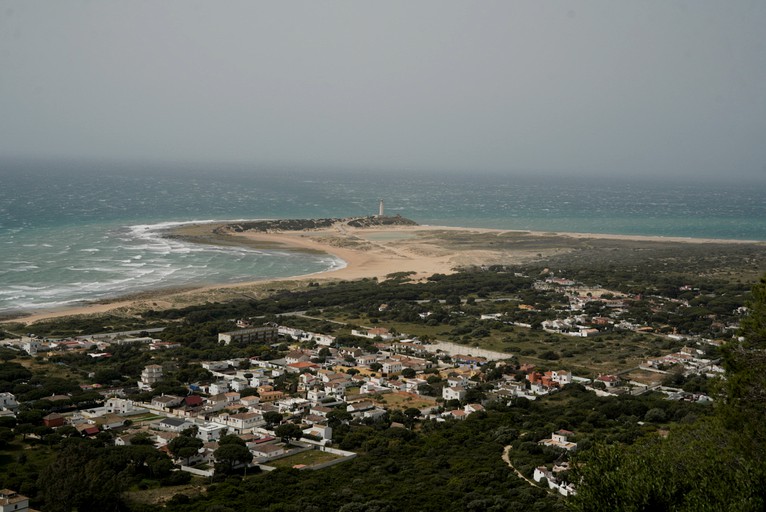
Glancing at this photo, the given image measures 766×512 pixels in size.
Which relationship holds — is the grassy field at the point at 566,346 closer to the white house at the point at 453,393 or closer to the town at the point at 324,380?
the town at the point at 324,380

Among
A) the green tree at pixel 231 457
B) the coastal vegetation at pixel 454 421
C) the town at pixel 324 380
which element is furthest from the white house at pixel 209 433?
the green tree at pixel 231 457

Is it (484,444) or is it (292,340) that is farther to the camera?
(292,340)

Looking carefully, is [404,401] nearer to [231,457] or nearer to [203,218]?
[231,457]

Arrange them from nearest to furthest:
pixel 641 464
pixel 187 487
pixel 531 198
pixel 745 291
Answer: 1. pixel 641 464
2. pixel 187 487
3. pixel 745 291
4. pixel 531 198

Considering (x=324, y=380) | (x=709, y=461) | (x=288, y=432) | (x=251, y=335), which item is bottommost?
(x=251, y=335)

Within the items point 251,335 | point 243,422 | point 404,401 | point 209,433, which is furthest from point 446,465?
point 251,335

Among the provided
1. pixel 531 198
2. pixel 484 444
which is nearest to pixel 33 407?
pixel 484 444

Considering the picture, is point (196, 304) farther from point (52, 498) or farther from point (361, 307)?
point (52, 498)
